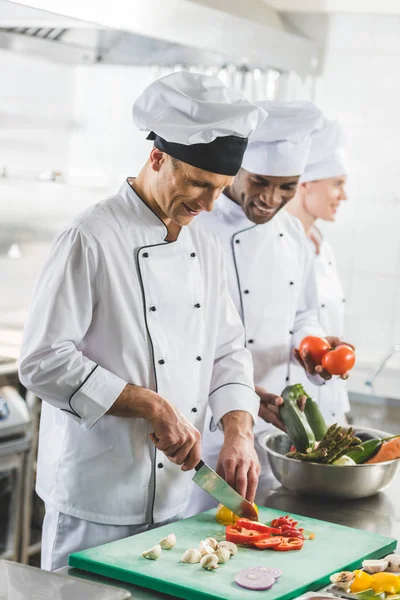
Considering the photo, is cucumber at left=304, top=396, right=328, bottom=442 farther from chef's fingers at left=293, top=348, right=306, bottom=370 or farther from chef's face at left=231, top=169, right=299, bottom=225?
chef's face at left=231, top=169, right=299, bottom=225

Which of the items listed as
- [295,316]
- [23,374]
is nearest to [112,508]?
[23,374]

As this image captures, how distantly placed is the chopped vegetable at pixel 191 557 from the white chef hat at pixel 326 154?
64.4 inches

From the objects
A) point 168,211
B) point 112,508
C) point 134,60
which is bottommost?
point 112,508

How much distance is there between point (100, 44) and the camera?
3.42 m

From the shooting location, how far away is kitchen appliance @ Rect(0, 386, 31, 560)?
3.12 meters

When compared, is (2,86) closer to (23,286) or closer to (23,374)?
(23,286)

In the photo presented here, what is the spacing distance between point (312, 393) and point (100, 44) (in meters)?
1.54

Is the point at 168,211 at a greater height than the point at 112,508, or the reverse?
the point at 168,211

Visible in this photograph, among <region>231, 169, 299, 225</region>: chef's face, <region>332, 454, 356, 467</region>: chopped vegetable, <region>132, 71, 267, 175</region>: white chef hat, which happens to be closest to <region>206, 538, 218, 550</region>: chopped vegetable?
<region>332, 454, 356, 467</region>: chopped vegetable

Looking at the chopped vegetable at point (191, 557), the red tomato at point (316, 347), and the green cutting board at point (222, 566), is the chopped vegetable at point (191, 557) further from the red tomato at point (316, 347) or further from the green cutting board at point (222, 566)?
the red tomato at point (316, 347)

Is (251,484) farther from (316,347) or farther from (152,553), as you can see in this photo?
(316,347)

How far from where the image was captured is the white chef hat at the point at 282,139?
2408 mm

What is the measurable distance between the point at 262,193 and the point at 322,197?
86cm

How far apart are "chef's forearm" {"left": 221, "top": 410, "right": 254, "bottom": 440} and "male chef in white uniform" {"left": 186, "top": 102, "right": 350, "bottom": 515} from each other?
23 cm
